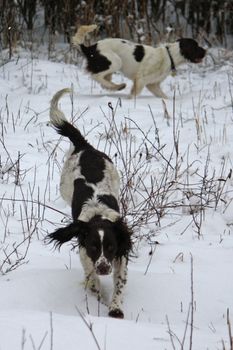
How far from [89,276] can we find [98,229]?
1.17 ft

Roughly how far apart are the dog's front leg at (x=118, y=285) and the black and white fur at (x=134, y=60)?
5789 millimetres

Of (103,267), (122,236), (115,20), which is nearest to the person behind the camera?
(103,267)

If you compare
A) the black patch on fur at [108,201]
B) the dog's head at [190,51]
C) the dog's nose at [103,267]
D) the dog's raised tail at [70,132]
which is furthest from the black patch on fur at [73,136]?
the dog's head at [190,51]

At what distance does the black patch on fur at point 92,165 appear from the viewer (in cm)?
435

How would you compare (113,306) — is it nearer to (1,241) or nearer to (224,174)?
(1,241)

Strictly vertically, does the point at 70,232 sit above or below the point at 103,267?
above

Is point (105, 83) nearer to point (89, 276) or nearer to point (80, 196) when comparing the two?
point (80, 196)

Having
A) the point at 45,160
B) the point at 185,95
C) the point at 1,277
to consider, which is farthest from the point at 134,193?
the point at 185,95

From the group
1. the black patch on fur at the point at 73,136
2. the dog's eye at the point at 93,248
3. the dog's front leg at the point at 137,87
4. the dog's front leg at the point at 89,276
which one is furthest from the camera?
the dog's front leg at the point at 137,87

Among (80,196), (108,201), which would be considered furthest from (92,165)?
(108,201)

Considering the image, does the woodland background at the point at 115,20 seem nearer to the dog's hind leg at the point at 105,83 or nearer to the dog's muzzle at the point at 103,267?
the dog's hind leg at the point at 105,83

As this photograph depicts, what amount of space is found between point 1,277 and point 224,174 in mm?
2744

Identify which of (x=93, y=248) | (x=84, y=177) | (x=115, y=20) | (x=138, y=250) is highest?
(x=115, y=20)

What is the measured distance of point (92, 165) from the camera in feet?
14.9
